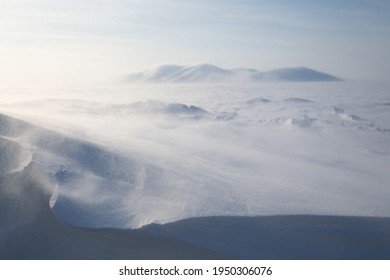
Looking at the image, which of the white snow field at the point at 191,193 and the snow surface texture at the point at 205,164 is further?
the snow surface texture at the point at 205,164

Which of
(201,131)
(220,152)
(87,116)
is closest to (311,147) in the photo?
(220,152)

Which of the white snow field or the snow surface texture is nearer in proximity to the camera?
the white snow field

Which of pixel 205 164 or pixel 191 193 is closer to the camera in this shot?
pixel 191 193
